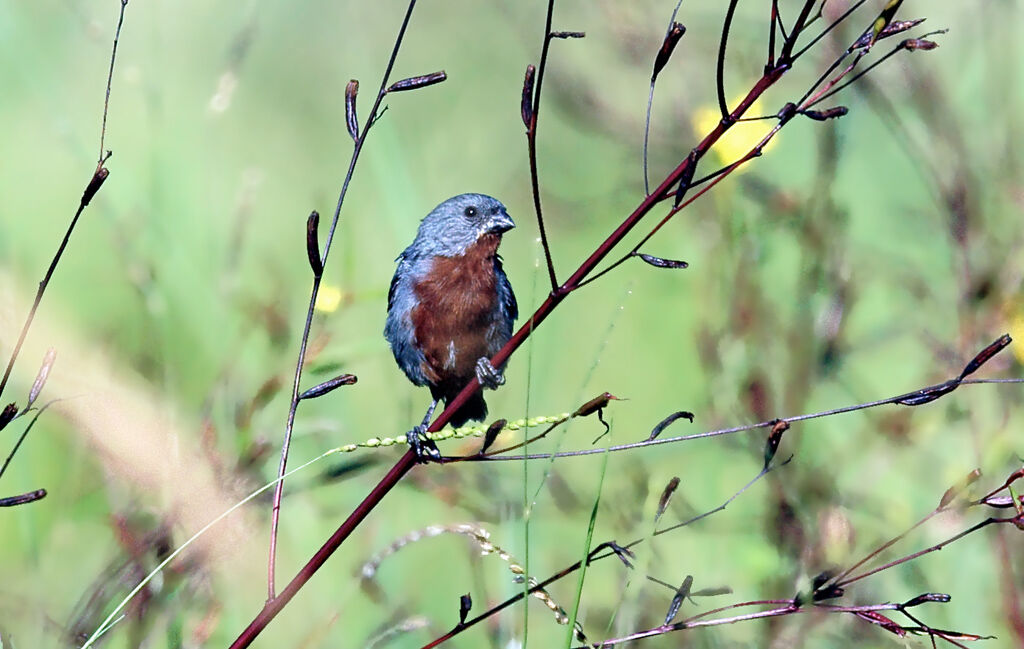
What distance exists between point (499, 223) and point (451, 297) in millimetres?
253

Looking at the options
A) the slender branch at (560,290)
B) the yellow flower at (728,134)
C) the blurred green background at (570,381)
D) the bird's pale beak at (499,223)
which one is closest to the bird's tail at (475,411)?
the blurred green background at (570,381)

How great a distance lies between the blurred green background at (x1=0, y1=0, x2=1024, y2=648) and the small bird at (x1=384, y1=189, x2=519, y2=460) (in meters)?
0.13

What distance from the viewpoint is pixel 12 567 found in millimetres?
3021

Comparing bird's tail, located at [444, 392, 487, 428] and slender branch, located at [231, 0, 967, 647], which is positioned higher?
bird's tail, located at [444, 392, 487, 428]

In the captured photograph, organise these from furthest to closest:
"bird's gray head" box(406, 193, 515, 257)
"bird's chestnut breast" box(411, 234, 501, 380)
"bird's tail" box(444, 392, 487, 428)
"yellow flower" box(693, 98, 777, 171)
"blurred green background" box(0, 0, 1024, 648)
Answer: "yellow flower" box(693, 98, 777, 171) → "bird's tail" box(444, 392, 487, 428) → "bird's gray head" box(406, 193, 515, 257) → "bird's chestnut breast" box(411, 234, 501, 380) → "blurred green background" box(0, 0, 1024, 648)

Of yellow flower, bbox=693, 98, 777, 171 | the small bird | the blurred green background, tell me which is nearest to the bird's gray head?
the small bird

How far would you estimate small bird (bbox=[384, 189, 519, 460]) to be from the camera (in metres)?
2.69

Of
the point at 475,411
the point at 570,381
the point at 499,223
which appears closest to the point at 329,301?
the point at 499,223

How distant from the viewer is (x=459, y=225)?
9.43ft

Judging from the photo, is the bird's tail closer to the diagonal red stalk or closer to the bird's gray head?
the bird's gray head

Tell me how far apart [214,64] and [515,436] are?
11.2 feet

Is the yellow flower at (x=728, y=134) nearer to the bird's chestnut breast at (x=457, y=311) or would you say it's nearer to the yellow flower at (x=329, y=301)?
the bird's chestnut breast at (x=457, y=311)

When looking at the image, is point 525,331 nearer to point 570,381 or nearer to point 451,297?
point 451,297

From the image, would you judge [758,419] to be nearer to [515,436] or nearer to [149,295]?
[515,436]
